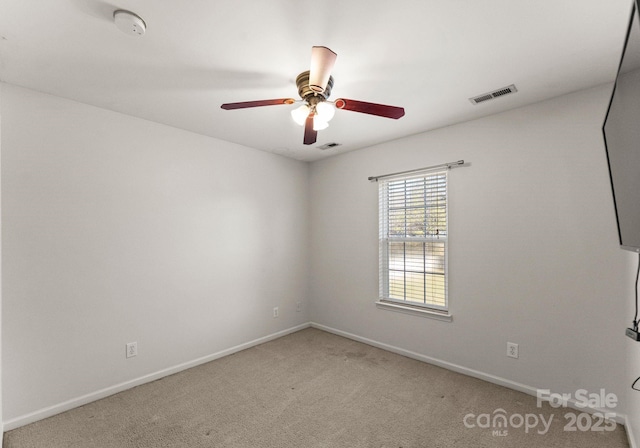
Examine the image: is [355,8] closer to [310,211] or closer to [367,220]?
[367,220]

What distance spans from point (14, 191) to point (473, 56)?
337 centimetres

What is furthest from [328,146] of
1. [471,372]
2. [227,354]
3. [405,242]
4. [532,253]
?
[471,372]

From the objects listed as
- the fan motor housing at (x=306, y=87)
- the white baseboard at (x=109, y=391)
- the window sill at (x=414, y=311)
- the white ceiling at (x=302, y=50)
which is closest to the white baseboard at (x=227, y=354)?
the white baseboard at (x=109, y=391)

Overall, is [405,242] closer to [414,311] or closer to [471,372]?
[414,311]

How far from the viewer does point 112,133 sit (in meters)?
2.70

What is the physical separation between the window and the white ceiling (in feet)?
3.09

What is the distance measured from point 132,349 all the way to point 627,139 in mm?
3641

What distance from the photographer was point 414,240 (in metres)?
3.47

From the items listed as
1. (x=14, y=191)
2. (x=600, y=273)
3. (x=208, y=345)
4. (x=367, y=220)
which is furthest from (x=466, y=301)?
(x=14, y=191)

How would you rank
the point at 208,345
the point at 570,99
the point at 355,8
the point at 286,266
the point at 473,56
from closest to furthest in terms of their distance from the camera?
1. the point at 355,8
2. the point at 473,56
3. the point at 570,99
4. the point at 208,345
5. the point at 286,266

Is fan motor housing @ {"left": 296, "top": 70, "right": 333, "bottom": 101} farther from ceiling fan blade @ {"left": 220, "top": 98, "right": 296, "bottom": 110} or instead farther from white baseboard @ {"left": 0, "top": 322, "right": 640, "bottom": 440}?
white baseboard @ {"left": 0, "top": 322, "right": 640, "bottom": 440}

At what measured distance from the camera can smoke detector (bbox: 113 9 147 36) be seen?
153 centimetres

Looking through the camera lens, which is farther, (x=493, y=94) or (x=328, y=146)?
→ (x=328, y=146)

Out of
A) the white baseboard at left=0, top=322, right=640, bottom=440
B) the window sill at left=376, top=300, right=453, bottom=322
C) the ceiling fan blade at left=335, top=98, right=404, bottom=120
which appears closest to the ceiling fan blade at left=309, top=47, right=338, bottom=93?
the ceiling fan blade at left=335, top=98, right=404, bottom=120
